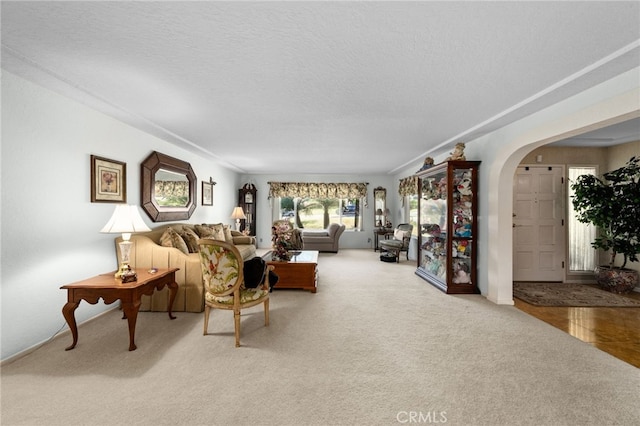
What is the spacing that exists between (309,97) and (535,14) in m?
1.80

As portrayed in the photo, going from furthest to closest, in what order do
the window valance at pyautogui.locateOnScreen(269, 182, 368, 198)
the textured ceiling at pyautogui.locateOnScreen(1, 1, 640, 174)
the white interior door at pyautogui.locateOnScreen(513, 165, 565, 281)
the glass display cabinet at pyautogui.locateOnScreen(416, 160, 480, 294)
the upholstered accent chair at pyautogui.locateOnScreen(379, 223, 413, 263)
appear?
the window valance at pyautogui.locateOnScreen(269, 182, 368, 198) → the upholstered accent chair at pyautogui.locateOnScreen(379, 223, 413, 263) → the white interior door at pyautogui.locateOnScreen(513, 165, 565, 281) → the glass display cabinet at pyautogui.locateOnScreen(416, 160, 480, 294) → the textured ceiling at pyautogui.locateOnScreen(1, 1, 640, 174)

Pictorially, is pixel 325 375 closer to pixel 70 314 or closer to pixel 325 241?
pixel 70 314

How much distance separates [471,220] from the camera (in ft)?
14.0

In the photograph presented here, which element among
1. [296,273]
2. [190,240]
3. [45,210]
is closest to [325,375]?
[296,273]

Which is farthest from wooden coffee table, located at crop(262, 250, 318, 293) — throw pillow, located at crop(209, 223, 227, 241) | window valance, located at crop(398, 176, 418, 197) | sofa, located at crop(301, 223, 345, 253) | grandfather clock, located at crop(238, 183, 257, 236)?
grandfather clock, located at crop(238, 183, 257, 236)

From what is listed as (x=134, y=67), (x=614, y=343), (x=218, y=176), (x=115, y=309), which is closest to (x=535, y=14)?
(x=134, y=67)

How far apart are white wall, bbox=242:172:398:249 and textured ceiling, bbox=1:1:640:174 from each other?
5150mm

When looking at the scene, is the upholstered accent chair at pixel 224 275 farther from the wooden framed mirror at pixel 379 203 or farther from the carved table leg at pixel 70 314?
the wooden framed mirror at pixel 379 203

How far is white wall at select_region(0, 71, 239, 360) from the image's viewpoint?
232cm

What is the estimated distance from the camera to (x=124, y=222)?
2.71 m

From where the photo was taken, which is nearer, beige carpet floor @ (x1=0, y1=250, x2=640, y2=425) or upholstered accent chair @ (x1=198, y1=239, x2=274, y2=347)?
beige carpet floor @ (x1=0, y1=250, x2=640, y2=425)

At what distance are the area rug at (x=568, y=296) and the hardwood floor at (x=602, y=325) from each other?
0.56 feet

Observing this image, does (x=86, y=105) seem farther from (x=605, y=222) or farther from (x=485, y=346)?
(x=605, y=222)

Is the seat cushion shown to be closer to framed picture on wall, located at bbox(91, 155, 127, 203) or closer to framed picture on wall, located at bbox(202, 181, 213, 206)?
framed picture on wall, located at bbox(91, 155, 127, 203)
